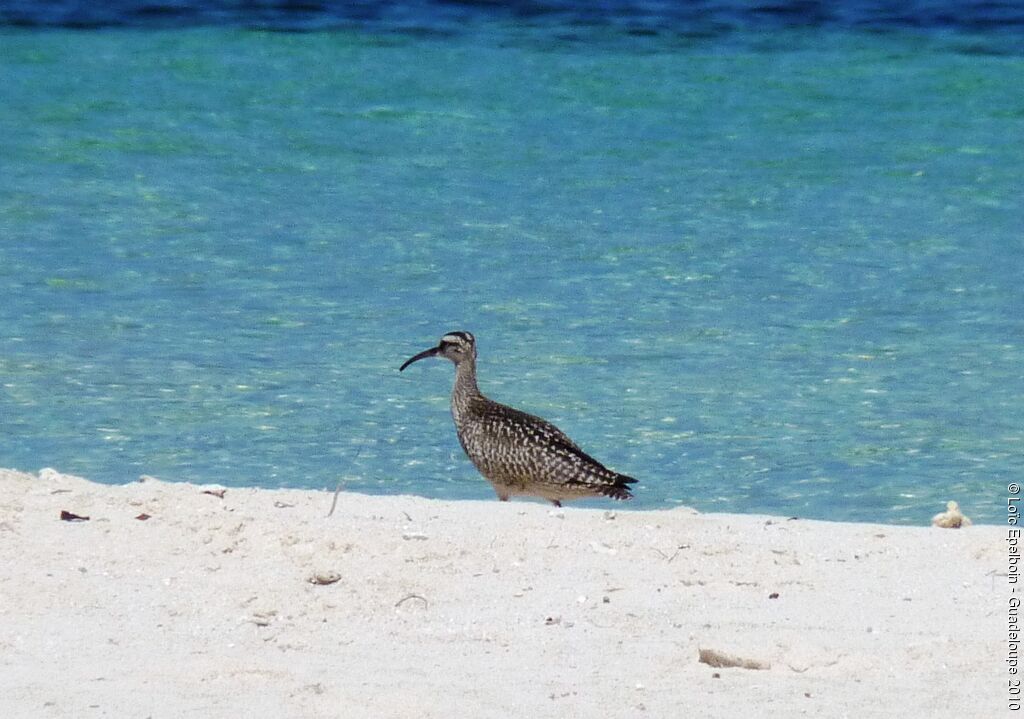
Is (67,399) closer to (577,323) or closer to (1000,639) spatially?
(577,323)

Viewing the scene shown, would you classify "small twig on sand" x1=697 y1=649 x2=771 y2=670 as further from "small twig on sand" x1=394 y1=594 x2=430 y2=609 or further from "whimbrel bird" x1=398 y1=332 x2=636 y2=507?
"whimbrel bird" x1=398 y1=332 x2=636 y2=507

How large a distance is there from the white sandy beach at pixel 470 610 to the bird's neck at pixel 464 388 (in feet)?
5.37

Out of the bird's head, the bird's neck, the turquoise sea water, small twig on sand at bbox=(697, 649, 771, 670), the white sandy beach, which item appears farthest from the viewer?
the turquoise sea water

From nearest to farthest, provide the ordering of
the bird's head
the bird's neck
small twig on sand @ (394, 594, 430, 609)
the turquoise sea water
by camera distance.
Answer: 1. small twig on sand @ (394, 594, 430, 609)
2. the bird's neck
3. the bird's head
4. the turquoise sea water

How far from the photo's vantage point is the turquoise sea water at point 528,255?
35.0ft

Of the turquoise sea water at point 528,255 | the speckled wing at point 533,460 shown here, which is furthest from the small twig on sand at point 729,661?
the turquoise sea water at point 528,255

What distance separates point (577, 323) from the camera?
13023 mm

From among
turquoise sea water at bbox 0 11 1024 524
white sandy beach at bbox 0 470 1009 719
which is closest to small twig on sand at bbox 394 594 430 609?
white sandy beach at bbox 0 470 1009 719

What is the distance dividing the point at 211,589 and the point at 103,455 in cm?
361

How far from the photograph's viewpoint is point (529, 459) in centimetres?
934

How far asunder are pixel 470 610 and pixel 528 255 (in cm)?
797

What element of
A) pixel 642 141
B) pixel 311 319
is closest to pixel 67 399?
pixel 311 319

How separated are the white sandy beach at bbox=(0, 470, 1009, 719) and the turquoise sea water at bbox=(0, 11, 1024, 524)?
81.2 inches

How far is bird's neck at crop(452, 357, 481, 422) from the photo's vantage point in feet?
33.0
